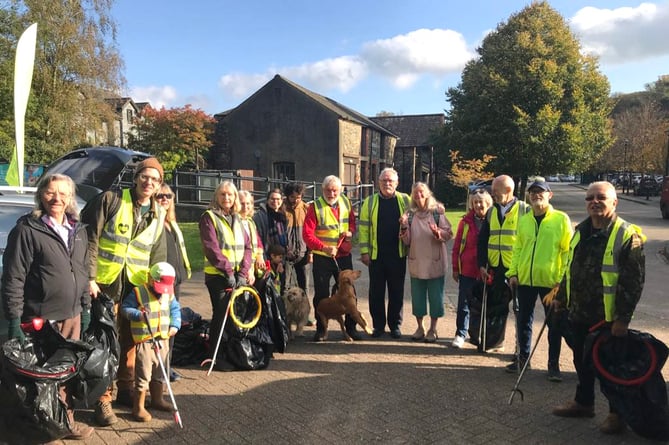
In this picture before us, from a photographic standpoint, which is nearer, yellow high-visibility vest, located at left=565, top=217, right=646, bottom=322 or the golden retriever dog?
yellow high-visibility vest, located at left=565, top=217, right=646, bottom=322

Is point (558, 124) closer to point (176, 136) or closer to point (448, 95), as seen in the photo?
point (448, 95)

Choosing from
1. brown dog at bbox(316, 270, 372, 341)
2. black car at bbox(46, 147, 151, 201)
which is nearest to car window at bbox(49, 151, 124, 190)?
black car at bbox(46, 147, 151, 201)

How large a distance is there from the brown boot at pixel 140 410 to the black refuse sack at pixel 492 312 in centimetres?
330

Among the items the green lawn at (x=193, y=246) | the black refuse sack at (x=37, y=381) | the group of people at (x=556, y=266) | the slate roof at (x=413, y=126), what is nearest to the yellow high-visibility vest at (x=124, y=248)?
the black refuse sack at (x=37, y=381)

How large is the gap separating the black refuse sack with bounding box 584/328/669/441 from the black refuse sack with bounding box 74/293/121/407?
3384 millimetres

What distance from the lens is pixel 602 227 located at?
11.5 feet

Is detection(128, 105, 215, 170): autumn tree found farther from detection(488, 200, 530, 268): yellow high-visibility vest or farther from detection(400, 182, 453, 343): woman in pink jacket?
detection(488, 200, 530, 268): yellow high-visibility vest

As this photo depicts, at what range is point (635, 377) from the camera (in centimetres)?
324

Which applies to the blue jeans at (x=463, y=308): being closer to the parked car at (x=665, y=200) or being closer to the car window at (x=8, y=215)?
the car window at (x=8, y=215)

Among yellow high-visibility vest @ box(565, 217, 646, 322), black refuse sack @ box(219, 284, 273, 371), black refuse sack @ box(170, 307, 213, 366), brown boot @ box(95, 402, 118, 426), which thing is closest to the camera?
yellow high-visibility vest @ box(565, 217, 646, 322)

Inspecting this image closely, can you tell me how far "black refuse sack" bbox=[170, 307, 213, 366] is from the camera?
477cm

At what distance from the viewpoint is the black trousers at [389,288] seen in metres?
5.52

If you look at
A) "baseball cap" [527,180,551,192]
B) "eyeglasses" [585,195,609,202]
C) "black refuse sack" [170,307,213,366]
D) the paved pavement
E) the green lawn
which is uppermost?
"baseball cap" [527,180,551,192]

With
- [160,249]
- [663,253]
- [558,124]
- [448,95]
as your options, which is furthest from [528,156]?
[160,249]
